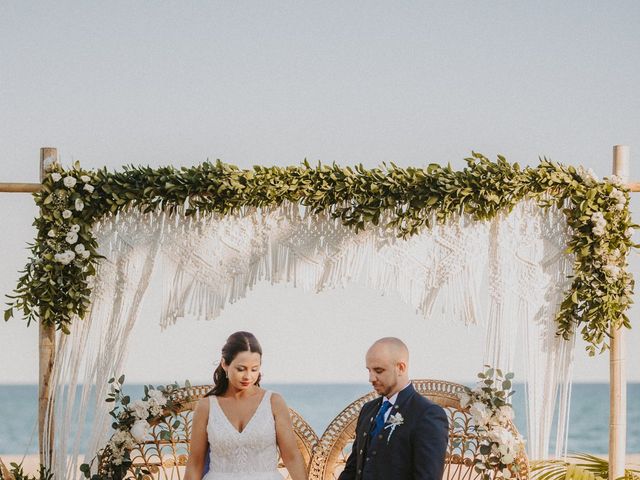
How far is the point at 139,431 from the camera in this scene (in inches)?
179

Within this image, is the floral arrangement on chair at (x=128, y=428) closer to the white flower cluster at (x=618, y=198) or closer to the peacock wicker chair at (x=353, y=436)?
the peacock wicker chair at (x=353, y=436)

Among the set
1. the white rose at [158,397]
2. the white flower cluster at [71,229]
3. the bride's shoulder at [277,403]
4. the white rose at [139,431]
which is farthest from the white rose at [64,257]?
the bride's shoulder at [277,403]

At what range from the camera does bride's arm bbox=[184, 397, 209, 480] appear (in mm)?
4062

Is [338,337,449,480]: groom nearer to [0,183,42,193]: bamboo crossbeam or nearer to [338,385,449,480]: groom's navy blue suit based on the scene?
[338,385,449,480]: groom's navy blue suit

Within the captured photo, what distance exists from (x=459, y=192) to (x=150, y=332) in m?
17.4

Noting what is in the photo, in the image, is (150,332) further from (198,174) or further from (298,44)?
(198,174)

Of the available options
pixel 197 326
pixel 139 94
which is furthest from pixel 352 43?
pixel 197 326

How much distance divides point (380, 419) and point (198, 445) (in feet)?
3.30

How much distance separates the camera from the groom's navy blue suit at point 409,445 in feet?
10.8

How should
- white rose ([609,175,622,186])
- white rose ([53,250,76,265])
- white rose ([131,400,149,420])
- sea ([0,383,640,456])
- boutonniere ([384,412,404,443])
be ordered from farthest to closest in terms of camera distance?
sea ([0,383,640,456]), white rose ([609,175,622,186]), white rose ([53,250,76,265]), white rose ([131,400,149,420]), boutonniere ([384,412,404,443])

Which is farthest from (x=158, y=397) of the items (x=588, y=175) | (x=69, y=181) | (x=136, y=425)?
(x=588, y=175)

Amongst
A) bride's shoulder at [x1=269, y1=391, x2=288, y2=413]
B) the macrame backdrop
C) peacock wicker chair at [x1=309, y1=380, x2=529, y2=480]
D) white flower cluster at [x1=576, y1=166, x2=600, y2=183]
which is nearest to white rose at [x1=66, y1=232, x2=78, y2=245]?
the macrame backdrop

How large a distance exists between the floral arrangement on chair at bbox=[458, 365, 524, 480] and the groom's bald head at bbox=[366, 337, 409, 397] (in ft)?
4.03

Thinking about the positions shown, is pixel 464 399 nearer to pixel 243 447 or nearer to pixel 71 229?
pixel 243 447
